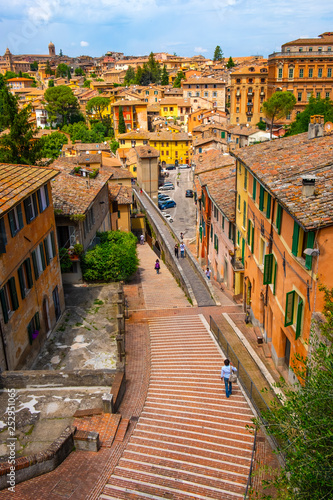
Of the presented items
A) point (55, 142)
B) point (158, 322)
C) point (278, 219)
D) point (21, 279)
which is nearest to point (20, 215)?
point (21, 279)

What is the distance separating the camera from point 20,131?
3303cm

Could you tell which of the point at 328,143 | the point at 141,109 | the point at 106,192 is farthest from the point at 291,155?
the point at 141,109

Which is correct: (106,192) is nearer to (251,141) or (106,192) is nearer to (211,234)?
(211,234)

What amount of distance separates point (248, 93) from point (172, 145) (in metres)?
25.2

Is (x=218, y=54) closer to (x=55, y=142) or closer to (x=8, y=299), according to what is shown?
(x=55, y=142)

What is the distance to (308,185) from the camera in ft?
51.3

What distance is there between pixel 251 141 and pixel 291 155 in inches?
2285

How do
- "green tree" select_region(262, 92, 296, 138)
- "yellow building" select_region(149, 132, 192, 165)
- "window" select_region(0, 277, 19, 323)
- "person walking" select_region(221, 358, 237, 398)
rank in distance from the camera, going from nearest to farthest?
"window" select_region(0, 277, 19, 323), "person walking" select_region(221, 358, 237, 398), "green tree" select_region(262, 92, 296, 138), "yellow building" select_region(149, 132, 192, 165)

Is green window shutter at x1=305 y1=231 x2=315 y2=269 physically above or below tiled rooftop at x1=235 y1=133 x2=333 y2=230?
below

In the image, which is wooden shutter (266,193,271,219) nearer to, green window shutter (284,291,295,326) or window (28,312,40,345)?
green window shutter (284,291,295,326)

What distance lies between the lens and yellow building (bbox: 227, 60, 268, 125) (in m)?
102

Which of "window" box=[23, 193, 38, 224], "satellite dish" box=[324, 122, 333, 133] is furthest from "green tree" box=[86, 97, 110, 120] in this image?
"window" box=[23, 193, 38, 224]

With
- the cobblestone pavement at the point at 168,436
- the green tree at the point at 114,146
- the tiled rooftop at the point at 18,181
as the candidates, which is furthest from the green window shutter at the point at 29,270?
the green tree at the point at 114,146

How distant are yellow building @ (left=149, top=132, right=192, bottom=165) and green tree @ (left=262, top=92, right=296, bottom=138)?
16.7m
